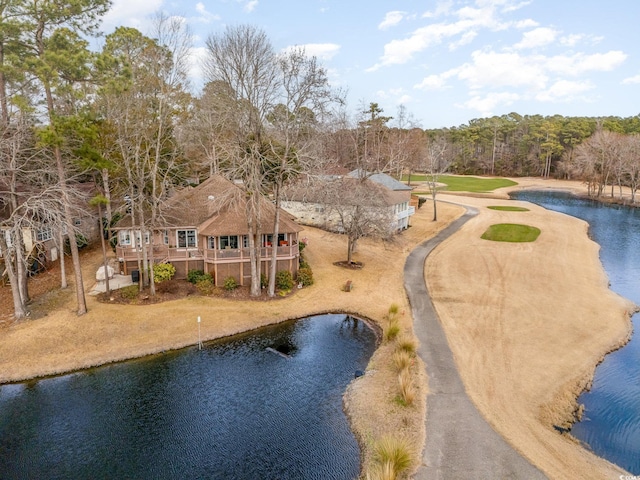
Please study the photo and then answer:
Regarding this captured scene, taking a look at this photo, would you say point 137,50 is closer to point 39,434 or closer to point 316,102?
point 316,102

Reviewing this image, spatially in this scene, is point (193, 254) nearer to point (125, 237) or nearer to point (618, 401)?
point (125, 237)

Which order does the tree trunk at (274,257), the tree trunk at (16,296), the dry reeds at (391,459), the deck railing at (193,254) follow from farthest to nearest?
the deck railing at (193,254)
the tree trunk at (274,257)
the tree trunk at (16,296)
the dry reeds at (391,459)

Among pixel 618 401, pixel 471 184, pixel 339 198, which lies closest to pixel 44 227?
pixel 339 198

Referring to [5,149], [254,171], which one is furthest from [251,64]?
[5,149]

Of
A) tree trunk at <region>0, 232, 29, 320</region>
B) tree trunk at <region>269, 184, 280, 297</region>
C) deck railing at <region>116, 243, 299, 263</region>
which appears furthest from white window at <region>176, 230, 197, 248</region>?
tree trunk at <region>0, 232, 29, 320</region>

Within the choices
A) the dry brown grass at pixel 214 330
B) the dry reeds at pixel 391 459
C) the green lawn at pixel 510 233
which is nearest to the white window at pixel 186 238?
the dry brown grass at pixel 214 330

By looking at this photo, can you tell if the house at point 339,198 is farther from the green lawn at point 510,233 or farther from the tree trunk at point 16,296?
the tree trunk at point 16,296
